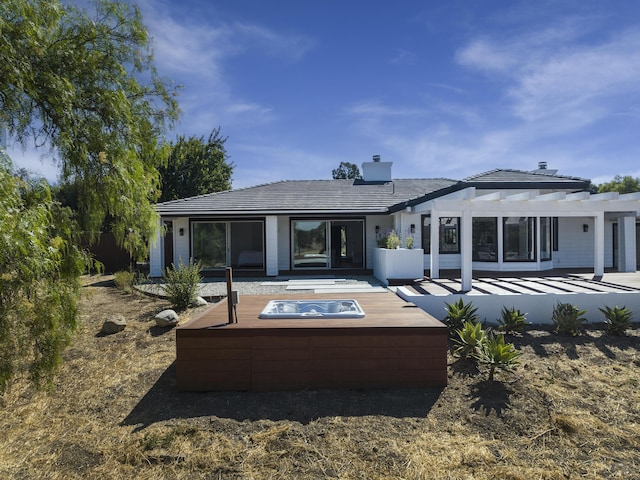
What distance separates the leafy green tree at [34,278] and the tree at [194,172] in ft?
82.5

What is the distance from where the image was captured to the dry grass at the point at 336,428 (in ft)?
10.2

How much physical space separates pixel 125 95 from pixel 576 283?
1020 centimetres

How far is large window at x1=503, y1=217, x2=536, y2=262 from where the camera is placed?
1254cm

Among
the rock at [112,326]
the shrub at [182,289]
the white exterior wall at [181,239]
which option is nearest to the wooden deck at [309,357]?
the rock at [112,326]

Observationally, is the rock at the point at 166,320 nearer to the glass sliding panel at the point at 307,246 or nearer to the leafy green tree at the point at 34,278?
the leafy green tree at the point at 34,278

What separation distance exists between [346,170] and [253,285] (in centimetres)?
4681

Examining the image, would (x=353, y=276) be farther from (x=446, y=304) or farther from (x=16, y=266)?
(x=16, y=266)

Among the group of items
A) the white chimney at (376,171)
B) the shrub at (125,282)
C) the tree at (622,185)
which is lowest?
the shrub at (125,282)

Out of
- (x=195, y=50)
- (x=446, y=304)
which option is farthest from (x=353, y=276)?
(x=195, y=50)

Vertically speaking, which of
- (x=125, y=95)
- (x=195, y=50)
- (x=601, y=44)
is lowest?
(x=125, y=95)

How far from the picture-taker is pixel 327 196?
15359 millimetres

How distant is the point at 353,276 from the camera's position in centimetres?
1279

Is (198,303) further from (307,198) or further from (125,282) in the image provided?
(307,198)

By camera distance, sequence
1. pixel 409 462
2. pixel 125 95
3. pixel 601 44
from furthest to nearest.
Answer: pixel 601 44 → pixel 125 95 → pixel 409 462
